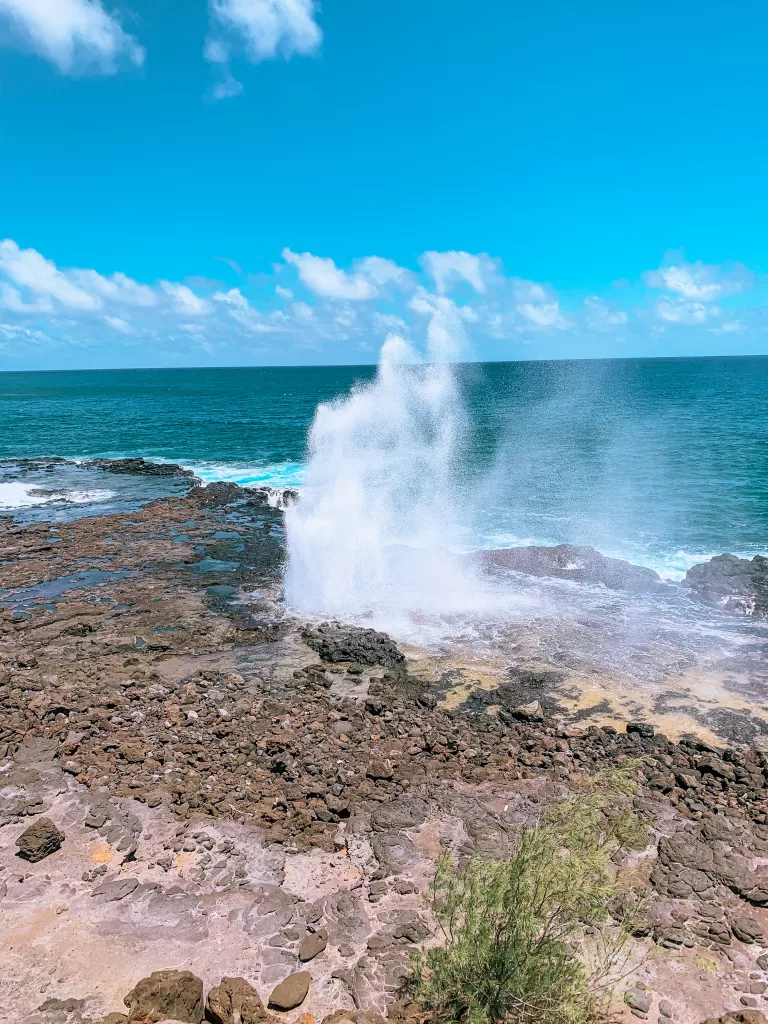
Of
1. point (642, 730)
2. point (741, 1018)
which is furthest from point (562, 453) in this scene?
point (741, 1018)

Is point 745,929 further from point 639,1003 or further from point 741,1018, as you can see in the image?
point 639,1003

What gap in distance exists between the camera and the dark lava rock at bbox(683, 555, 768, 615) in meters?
20.1

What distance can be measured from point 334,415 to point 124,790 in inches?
987

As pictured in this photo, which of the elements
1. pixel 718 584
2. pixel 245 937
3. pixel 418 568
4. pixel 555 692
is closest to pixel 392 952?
pixel 245 937

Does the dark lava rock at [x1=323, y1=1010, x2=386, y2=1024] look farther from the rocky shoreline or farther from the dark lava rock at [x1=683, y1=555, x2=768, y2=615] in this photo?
the dark lava rock at [x1=683, y1=555, x2=768, y2=615]

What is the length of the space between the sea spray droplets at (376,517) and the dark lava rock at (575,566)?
7.56 feet

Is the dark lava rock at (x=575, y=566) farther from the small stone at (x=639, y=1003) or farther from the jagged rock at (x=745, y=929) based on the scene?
the small stone at (x=639, y=1003)

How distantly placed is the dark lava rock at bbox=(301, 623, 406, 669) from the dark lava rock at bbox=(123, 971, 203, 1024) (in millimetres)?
9192

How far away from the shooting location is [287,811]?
34.0 ft

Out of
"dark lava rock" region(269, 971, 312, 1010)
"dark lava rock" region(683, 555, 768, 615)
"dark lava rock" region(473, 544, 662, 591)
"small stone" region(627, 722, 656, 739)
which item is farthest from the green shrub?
"dark lava rock" region(473, 544, 662, 591)

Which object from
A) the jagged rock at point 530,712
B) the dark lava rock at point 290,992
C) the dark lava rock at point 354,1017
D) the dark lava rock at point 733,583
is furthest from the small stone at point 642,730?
the dark lava rock at point 733,583

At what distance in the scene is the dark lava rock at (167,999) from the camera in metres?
6.72

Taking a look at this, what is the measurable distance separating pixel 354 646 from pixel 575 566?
37.1ft

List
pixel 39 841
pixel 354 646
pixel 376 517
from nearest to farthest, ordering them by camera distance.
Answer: pixel 39 841 < pixel 354 646 < pixel 376 517
